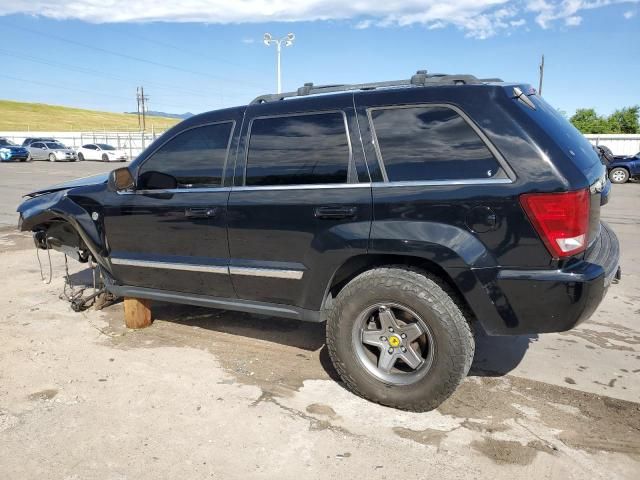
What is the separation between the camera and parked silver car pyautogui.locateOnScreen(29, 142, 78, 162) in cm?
3522

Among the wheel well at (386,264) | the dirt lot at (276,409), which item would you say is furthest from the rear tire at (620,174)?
the wheel well at (386,264)

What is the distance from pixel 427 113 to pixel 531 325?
135 centimetres

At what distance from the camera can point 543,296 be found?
277 cm

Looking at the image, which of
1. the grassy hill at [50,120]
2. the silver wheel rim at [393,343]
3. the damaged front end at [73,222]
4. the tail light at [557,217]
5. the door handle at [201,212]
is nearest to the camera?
the tail light at [557,217]

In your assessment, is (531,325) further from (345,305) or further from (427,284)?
(345,305)

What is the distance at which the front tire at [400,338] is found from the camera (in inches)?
118

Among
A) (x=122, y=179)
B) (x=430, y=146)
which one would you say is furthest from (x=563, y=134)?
(x=122, y=179)

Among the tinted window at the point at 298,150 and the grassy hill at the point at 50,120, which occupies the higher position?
the grassy hill at the point at 50,120

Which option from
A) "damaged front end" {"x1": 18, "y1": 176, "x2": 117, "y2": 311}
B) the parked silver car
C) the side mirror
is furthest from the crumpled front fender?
the parked silver car

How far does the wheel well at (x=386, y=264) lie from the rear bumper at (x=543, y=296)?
223mm

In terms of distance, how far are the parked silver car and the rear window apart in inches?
1468

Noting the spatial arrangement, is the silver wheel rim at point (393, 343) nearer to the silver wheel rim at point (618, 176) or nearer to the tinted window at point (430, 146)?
the tinted window at point (430, 146)

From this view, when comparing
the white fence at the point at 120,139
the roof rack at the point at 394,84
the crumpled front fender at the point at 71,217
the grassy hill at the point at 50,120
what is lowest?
the crumpled front fender at the point at 71,217

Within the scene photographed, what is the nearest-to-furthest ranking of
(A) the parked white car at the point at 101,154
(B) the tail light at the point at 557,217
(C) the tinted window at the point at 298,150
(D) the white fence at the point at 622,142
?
(B) the tail light at the point at 557,217 → (C) the tinted window at the point at 298,150 → (D) the white fence at the point at 622,142 → (A) the parked white car at the point at 101,154
